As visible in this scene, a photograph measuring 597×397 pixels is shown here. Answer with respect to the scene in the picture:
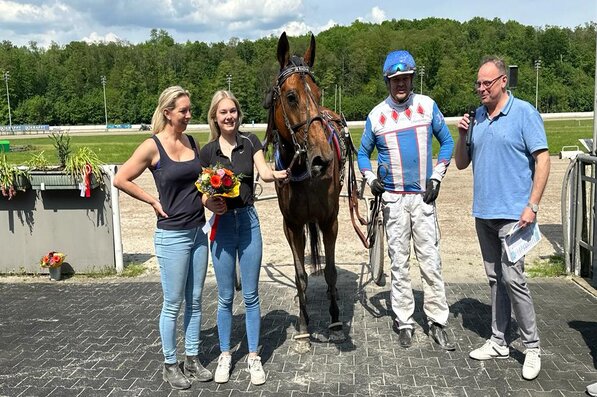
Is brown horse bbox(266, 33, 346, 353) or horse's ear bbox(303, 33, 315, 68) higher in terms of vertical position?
horse's ear bbox(303, 33, 315, 68)

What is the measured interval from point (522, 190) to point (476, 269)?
3298 millimetres

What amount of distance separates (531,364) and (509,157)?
5.12ft

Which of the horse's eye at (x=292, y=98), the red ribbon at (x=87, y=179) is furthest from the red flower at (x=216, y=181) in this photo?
the red ribbon at (x=87, y=179)

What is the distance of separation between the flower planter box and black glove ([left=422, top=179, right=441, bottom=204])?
448 cm

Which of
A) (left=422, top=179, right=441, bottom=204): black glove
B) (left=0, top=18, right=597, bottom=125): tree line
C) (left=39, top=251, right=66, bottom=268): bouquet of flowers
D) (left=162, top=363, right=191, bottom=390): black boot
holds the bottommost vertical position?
(left=162, top=363, right=191, bottom=390): black boot

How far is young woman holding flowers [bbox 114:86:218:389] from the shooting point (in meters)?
3.71

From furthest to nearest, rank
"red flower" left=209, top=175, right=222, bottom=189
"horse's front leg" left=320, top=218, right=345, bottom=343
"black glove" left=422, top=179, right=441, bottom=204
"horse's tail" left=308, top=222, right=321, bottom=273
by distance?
"horse's tail" left=308, top=222, right=321, bottom=273 → "horse's front leg" left=320, top=218, right=345, bottom=343 → "black glove" left=422, top=179, right=441, bottom=204 → "red flower" left=209, top=175, right=222, bottom=189

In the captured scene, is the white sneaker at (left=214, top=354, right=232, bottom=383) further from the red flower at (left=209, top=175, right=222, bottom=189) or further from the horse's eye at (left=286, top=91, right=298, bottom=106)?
the horse's eye at (left=286, top=91, right=298, bottom=106)

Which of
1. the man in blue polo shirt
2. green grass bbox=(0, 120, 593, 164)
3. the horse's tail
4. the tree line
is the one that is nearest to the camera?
the man in blue polo shirt

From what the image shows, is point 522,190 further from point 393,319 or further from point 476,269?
point 476,269

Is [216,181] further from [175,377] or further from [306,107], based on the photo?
[175,377]

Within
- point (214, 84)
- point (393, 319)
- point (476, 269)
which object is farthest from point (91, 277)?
point (214, 84)

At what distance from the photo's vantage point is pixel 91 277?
6.93 m

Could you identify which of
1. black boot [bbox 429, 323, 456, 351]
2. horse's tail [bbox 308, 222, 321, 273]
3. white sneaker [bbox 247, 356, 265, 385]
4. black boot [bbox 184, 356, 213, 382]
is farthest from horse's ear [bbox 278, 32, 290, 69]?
black boot [bbox 429, 323, 456, 351]
